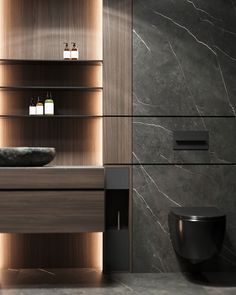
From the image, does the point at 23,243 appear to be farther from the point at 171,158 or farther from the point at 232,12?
the point at 232,12

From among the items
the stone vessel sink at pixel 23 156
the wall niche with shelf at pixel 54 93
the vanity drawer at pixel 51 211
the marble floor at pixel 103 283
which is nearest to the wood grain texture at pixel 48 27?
the wall niche with shelf at pixel 54 93

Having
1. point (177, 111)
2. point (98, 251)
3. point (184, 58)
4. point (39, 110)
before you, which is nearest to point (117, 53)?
point (184, 58)

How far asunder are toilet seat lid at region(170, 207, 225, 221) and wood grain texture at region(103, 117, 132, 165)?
512 mm

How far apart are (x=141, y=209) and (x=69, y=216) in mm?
589

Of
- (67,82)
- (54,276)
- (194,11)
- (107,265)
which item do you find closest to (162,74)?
(194,11)

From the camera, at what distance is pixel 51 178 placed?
2703mm

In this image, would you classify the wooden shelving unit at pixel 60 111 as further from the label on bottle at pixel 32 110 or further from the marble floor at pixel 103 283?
the marble floor at pixel 103 283

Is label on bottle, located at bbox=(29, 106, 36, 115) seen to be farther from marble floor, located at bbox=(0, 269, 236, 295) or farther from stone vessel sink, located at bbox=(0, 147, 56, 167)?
marble floor, located at bbox=(0, 269, 236, 295)

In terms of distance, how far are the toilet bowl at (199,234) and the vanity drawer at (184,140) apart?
0.50 m

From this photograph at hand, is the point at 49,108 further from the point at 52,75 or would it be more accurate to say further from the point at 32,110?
the point at 52,75

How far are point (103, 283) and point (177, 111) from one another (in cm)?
132

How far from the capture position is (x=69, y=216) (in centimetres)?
271

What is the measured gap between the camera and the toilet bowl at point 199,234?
2586 millimetres

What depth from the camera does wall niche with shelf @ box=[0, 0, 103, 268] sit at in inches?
124
